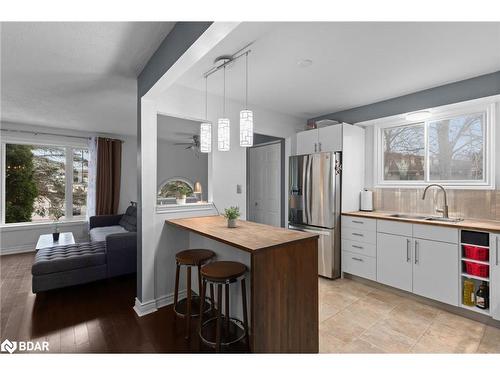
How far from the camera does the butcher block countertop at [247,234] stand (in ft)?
5.44

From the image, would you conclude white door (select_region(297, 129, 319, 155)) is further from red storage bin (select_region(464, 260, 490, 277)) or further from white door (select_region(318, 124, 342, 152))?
red storage bin (select_region(464, 260, 490, 277))

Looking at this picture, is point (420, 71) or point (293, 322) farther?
point (420, 71)

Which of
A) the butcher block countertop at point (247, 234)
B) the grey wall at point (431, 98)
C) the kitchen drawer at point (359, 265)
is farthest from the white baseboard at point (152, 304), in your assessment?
the grey wall at point (431, 98)

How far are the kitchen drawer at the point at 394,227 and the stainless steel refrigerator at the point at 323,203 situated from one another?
0.56 metres

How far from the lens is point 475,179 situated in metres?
2.87

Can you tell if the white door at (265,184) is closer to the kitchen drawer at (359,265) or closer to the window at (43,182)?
the kitchen drawer at (359,265)

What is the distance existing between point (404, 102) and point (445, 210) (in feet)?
4.59

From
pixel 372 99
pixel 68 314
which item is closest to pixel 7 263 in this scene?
pixel 68 314

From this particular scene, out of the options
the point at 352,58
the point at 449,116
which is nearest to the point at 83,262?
the point at 352,58

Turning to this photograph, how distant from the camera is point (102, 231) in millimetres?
4660

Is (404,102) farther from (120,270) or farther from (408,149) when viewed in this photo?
(120,270)

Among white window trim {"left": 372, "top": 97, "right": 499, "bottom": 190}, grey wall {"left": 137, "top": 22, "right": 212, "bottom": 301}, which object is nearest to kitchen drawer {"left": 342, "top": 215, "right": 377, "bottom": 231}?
white window trim {"left": 372, "top": 97, "right": 499, "bottom": 190}

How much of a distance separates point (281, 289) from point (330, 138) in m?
2.54

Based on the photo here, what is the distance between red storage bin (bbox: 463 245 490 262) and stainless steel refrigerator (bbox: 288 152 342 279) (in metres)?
1.36
